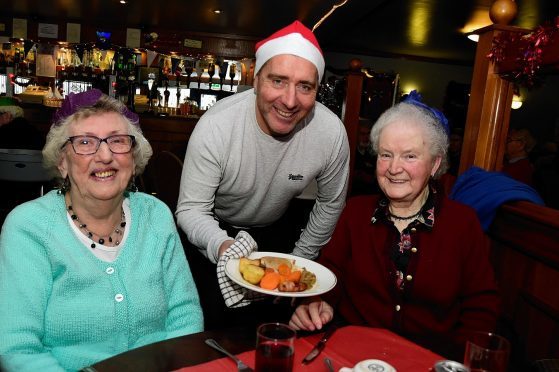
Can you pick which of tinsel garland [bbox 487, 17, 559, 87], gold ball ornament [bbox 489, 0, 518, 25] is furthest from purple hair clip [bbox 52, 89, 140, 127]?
gold ball ornament [bbox 489, 0, 518, 25]

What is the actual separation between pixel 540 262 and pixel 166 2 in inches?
257

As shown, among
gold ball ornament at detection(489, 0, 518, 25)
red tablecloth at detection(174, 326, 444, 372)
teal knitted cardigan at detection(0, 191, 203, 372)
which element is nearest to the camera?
red tablecloth at detection(174, 326, 444, 372)

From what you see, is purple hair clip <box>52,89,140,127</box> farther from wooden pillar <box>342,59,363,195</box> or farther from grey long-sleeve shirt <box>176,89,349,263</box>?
wooden pillar <box>342,59,363,195</box>

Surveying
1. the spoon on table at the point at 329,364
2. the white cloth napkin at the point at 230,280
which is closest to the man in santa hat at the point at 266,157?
the white cloth napkin at the point at 230,280

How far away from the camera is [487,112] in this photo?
9.82 feet

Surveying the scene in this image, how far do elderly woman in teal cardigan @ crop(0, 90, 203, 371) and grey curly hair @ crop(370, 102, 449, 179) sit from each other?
95 cm

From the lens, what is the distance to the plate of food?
144 centimetres

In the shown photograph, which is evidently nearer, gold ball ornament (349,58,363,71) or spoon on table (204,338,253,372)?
spoon on table (204,338,253,372)

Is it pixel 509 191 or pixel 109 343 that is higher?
pixel 509 191

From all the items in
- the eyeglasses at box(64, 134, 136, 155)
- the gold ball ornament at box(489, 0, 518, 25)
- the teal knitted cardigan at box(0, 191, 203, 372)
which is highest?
the gold ball ornament at box(489, 0, 518, 25)

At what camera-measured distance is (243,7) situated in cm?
704

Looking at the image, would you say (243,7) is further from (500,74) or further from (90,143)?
(90,143)

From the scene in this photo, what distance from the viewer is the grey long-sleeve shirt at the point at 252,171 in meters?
2.25

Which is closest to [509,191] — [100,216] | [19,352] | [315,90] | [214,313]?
[315,90]
